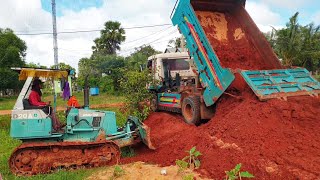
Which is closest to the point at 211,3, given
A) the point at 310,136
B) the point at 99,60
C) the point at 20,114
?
the point at 310,136

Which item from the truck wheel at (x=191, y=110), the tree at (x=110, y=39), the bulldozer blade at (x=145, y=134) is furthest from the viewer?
the tree at (x=110, y=39)

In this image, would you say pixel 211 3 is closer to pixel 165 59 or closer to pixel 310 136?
pixel 165 59

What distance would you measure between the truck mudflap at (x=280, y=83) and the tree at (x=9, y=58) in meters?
35.0

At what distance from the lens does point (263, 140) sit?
21.1ft

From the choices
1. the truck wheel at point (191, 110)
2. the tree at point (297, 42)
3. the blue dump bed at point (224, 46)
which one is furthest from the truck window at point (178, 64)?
the tree at point (297, 42)

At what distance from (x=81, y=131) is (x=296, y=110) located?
479cm

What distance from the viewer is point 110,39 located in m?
45.2

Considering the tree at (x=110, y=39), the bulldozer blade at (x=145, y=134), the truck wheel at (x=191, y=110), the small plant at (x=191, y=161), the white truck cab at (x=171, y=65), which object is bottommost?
the small plant at (x=191, y=161)

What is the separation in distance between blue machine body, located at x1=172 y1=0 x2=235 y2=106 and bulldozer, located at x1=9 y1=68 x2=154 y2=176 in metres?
2.20

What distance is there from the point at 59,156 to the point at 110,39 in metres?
39.1

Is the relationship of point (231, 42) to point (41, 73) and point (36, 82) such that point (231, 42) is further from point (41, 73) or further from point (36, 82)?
point (36, 82)

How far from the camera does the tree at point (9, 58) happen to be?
125 ft

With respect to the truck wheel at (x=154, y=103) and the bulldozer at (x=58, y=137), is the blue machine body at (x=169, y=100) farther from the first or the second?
the bulldozer at (x=58, y=137)

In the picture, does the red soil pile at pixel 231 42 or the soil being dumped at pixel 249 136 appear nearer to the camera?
the soil being dumped at pixel 249 136
